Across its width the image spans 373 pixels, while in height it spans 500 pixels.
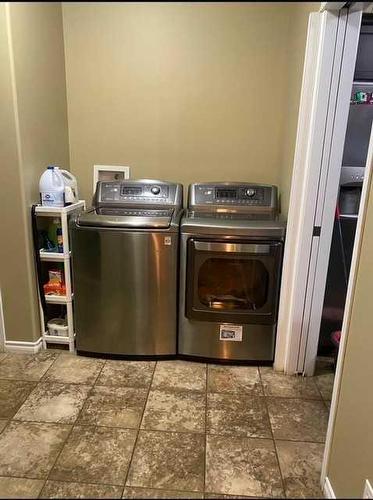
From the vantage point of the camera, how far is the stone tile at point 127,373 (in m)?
2.02

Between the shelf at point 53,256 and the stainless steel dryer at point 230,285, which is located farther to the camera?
the shelf at point 53,256

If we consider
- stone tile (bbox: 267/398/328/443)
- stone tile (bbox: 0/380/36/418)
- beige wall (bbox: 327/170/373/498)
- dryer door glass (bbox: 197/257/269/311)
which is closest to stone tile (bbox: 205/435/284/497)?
stone tile (bbox: 267/398/328/443)

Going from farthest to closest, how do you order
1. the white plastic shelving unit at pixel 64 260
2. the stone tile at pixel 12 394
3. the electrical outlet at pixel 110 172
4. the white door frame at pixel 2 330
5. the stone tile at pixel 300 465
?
the electrical outlet at pixel 110 172 → the white door frame at pixel 2 330 → the white plastic shelving unit at pixel 64 260 → the stone tile at pixel 12 394 → the stone tile at pixel 300 465

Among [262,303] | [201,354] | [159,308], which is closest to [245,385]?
[201,354]

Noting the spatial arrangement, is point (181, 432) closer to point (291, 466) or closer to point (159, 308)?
point (291, 466)

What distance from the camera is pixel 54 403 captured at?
1823 millimetres

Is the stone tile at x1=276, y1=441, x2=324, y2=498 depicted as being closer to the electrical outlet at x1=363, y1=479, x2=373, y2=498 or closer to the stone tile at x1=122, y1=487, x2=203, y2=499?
the electrical outlet at x1=363, y1=479, x2=373, y2=498

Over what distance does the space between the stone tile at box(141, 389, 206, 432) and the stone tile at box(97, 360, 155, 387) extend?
14cm

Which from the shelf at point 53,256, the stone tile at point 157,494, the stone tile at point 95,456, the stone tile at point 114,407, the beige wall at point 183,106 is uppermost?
the beige wall at point 183,106

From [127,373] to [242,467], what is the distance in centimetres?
90

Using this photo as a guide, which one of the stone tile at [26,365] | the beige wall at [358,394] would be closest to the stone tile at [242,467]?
the beige wall at [358,394]

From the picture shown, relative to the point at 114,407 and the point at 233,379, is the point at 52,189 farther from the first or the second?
the point at 233,379

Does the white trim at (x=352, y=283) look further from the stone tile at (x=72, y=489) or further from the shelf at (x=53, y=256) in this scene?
the shelf at (x=53, y=256)

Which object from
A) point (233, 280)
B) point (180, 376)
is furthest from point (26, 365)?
point (233, 280)
